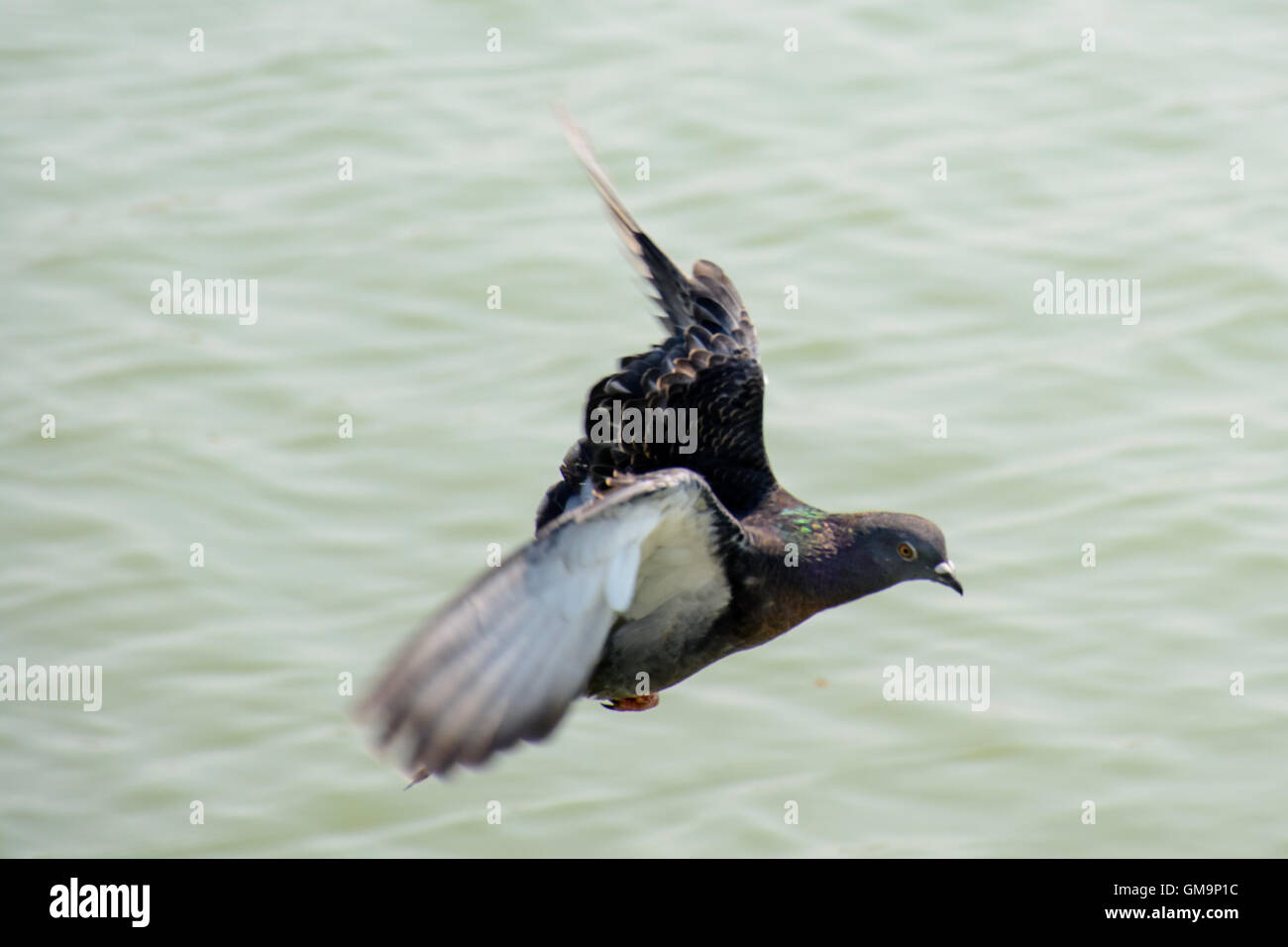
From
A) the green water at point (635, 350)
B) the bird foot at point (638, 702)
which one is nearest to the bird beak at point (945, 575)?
the bird foot at point (638, 702)

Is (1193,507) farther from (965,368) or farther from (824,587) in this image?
(824,587)

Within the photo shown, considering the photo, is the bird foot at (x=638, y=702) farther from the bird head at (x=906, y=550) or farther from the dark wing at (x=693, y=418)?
the bird head at (x=906, y=550)

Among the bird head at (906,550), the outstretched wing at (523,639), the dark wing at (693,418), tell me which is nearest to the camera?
the outstretched wing at (523,639)

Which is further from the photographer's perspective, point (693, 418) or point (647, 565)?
point (693, 418)

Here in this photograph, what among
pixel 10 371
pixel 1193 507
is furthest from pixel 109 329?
pixel 1193 507

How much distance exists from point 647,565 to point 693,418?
928 millimetres

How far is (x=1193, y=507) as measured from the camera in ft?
35.7

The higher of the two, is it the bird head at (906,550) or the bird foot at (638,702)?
the bird head at (906,550)

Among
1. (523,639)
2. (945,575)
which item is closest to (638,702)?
(945,575)

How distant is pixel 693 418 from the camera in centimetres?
719

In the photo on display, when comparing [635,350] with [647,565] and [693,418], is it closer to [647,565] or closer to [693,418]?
[693,418]

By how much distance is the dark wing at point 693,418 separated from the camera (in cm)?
709

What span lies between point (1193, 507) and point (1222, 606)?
743mm

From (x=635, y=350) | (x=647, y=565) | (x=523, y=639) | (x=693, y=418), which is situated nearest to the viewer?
(x=523, y=639)
